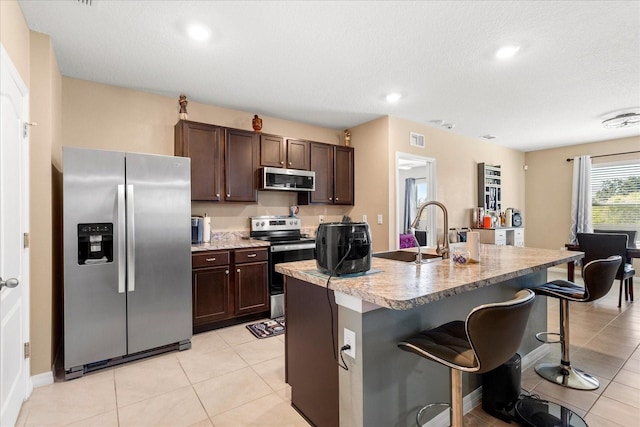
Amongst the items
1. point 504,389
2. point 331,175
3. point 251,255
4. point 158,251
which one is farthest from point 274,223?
point 504,389

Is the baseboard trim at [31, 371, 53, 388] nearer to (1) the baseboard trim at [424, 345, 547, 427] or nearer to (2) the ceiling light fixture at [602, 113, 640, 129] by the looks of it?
(1) the baseboard trim at [424, 345, 547, 427]

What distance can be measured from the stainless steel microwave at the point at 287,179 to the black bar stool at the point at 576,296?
2.81 metres

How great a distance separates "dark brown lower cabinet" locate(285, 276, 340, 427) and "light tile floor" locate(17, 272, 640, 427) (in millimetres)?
163

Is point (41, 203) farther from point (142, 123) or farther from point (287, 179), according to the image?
point (287, 179)

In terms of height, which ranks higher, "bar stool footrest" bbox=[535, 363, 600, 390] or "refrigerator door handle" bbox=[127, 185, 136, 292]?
"refrigerator door handle" bbox=[127, 185, 136, 292]

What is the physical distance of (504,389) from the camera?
1925 millimetres

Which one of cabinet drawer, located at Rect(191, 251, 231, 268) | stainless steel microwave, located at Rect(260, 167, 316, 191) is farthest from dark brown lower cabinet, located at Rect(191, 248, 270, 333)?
stainless steel microwave, located at Rect(260, 167, 316, 191)

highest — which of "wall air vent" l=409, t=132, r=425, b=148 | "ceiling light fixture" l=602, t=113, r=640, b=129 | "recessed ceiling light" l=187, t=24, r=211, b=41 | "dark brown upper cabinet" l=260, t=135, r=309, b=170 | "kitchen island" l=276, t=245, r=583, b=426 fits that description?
"recessed ceiling light" l=187, t=24, r=211, b=41

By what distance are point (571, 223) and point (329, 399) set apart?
6684 millimetres

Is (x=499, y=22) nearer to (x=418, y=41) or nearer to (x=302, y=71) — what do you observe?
(x=418, y=41)

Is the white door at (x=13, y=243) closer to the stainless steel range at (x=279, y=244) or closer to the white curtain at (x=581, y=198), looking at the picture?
the stainless steel range at (x=279, y=244)

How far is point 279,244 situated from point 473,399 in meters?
2.39

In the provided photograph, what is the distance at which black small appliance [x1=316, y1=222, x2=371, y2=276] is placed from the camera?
5.09 feet

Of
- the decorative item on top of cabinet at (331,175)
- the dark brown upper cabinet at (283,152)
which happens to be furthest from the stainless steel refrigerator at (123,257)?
the decorative item on top of cabinet at (331,175)
